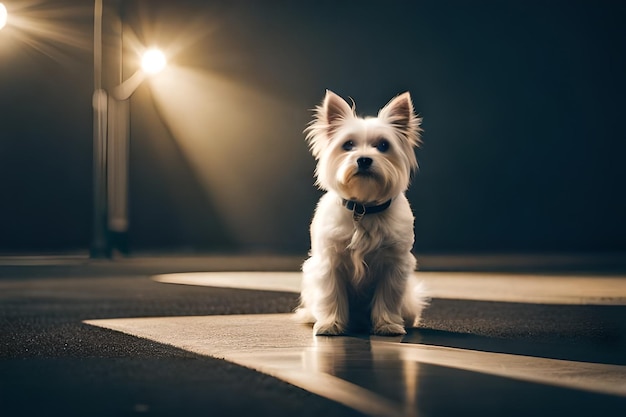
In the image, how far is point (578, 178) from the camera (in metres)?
28.4

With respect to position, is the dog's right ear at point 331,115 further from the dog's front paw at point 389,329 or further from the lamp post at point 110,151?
the lamp post at point 110,151

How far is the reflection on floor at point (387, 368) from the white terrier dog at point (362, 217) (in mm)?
273

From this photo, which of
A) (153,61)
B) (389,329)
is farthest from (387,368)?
(153,61)

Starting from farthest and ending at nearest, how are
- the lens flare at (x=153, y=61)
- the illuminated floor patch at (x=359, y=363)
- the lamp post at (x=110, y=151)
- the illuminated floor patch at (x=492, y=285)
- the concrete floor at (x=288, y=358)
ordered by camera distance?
the lamp post at (x=110, y=151) < the lens flare at (x=153, y=61) < the illuminated floor patch at (x=492, y=285) < the illuminated floor patch at (x=359, y=363) < the concrete floor at (x=288, y=358)

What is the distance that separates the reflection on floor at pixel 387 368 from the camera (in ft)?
15.1

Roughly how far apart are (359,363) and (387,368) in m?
0.22

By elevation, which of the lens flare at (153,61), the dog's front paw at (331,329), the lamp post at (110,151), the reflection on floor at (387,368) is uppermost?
the lens flare at (153,61)

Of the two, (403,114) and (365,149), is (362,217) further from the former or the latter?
(403,114)

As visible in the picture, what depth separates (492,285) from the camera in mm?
13094

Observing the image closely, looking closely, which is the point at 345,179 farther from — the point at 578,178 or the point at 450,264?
the point at 578,178

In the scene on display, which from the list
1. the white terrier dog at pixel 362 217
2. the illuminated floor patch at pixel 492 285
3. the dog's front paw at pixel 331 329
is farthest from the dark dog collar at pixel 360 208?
the illuminated floor patch at pixel 492 285

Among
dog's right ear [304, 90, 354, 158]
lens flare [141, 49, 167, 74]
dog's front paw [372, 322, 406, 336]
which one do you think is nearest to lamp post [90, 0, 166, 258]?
lens flare [141, 49, 167, 74]

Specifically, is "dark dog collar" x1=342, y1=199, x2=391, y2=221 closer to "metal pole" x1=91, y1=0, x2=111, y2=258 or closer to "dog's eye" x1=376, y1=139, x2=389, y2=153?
"dog's eye" x1=376, y1=139, x2=389, y2=153

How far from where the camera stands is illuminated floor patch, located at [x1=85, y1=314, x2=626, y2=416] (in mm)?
4820
